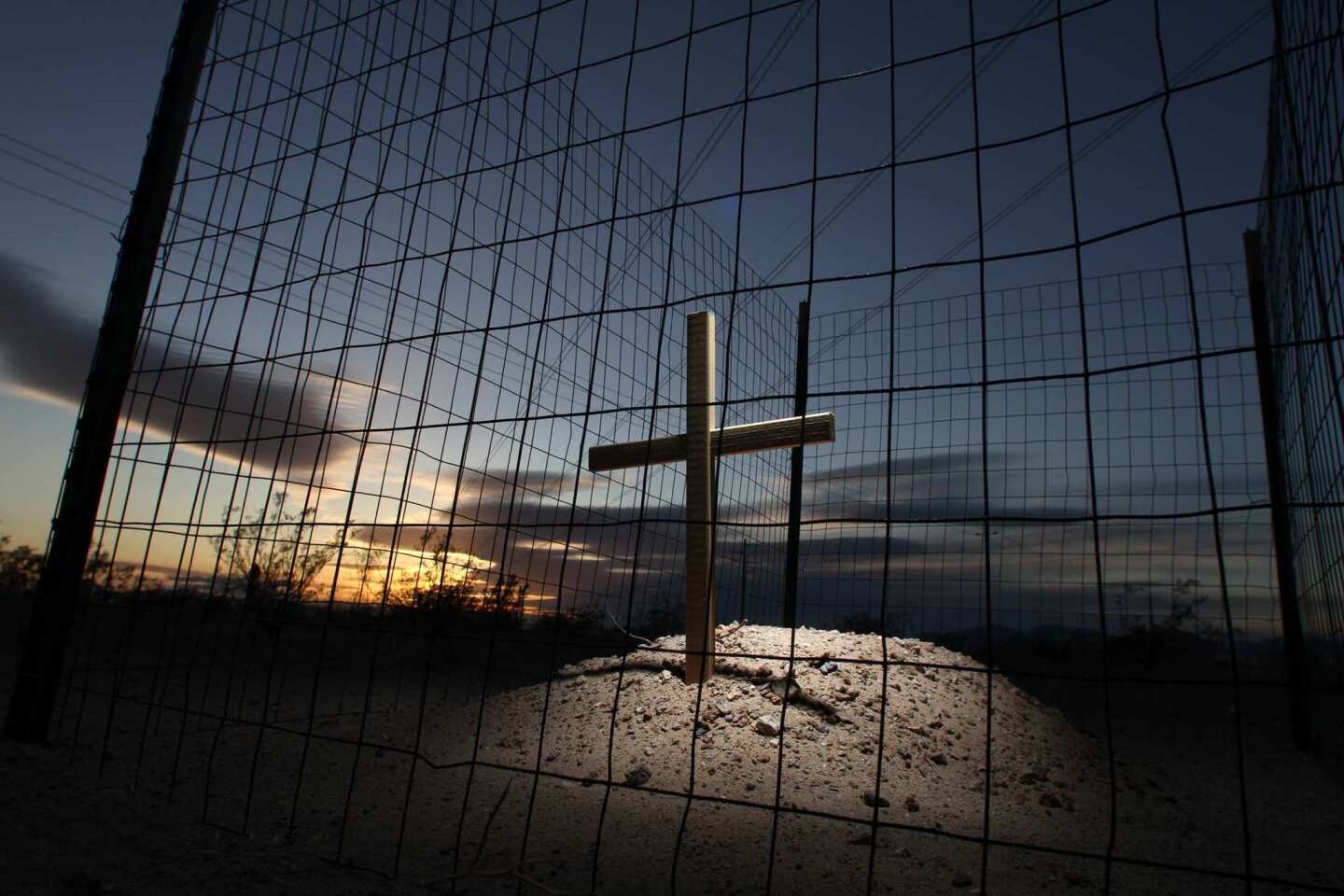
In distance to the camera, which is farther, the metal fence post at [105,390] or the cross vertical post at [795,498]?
the cross vertical post at [795,498]

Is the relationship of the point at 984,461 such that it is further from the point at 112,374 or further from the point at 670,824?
the point at 112,374

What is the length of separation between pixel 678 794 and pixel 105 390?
15.7 ft

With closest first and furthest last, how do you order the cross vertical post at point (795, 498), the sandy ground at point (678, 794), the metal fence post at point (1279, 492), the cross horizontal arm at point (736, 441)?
the sandy ground at point (678, 794)
the cross horizontal arm at point (736, 441)
the metal fence post at point (1279, 492)
the cross vertical post at point (795, 498)

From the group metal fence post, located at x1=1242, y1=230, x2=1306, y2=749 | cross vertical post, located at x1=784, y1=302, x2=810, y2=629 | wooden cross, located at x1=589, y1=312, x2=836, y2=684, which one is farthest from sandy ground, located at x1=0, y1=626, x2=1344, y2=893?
cross vertical post, located at x1=784, y1=302, x2=810, y2=629

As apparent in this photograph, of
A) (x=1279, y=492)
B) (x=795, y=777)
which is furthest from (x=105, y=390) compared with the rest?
(x=1279, y=492)

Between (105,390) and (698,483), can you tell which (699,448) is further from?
(105,390)

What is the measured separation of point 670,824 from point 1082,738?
3.38 metres

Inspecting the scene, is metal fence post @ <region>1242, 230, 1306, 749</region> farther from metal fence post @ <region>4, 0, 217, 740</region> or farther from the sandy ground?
metal fence post @ <region>4, 0, 217, 740</region>

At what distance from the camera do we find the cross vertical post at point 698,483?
172 inches

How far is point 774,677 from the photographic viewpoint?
5.02 meters

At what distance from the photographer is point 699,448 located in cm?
475

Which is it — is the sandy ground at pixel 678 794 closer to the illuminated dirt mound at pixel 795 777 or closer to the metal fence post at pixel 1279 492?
the illuminated dirt mound at pixel 795 777

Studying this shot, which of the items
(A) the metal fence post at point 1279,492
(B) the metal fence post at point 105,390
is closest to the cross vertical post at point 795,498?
(A) the metal fence post at point 1279,492

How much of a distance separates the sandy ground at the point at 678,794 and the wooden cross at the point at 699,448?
590 mm
